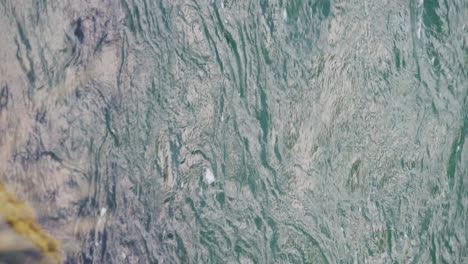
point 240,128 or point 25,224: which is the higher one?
point 240,128

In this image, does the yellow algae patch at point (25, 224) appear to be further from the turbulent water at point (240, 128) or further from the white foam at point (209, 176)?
the white foam at point (209, 176)

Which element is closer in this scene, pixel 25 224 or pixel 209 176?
pixel 25 224

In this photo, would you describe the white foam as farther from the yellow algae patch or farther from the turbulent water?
the yellow algae patch

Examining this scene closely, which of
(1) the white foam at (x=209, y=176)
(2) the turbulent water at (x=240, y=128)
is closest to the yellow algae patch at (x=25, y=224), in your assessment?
(2) the turbulent water at (x=240, y=128)

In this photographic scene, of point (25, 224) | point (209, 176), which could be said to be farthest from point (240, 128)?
point (25, 224)

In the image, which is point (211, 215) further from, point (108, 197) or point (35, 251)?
point (35, 251)

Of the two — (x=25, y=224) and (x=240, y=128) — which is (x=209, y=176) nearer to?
(x=240, y=128)

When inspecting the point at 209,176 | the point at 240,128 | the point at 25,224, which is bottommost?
the point at 25,224
